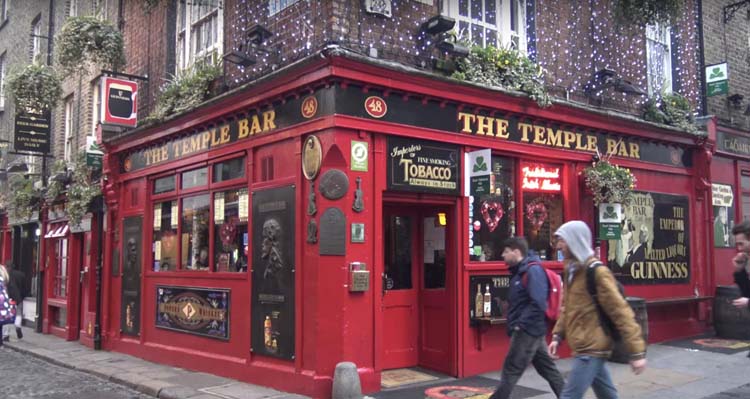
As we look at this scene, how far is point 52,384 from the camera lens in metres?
9.81

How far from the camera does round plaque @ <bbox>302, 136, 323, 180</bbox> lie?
26.3ft

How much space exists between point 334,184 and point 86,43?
682 centimetres

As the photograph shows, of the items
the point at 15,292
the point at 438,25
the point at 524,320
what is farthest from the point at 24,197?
the point at 524,320

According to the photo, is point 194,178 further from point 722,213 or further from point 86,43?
point 722,213

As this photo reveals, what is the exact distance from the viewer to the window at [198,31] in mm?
10805

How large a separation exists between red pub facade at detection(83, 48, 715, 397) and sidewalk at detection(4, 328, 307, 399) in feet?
0.87

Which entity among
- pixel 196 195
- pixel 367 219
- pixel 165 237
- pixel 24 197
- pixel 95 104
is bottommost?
pixel 165 237

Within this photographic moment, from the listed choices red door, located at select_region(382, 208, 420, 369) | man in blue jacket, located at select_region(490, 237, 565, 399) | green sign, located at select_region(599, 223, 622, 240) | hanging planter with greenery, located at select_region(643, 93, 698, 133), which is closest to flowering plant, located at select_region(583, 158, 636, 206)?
green sign, located at select_region(599, 223, 622, 240)

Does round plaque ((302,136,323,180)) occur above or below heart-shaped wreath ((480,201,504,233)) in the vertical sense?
above

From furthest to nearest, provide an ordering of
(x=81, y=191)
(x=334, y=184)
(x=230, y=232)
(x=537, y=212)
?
(x=81, y=191), (x=537, y=212), (x=230, y=232), (x=334, y=184)

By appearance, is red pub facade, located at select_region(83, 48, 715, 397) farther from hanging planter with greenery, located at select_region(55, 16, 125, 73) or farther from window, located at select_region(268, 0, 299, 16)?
hanging planter with greenery, located at select_region(55, 16, 125, 73)

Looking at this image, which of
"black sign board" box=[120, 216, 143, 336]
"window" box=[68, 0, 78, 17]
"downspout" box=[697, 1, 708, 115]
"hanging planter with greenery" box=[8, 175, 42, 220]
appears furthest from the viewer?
"window" box=[68, 0, 78, 17]

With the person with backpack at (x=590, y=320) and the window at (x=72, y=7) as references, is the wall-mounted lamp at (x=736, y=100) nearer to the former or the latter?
the person with backpack at (x=590, y=320)

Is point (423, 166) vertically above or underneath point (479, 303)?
above
